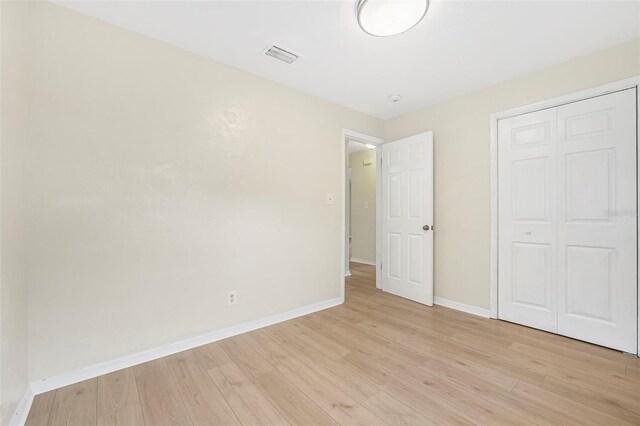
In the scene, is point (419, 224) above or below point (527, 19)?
below

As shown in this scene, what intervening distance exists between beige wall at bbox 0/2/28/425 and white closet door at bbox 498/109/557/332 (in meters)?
3.69

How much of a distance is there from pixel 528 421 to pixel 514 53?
2.65 meters

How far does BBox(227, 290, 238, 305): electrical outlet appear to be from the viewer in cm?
239

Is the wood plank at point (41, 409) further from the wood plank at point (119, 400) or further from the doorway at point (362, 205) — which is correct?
the doorway at point (362, 205)

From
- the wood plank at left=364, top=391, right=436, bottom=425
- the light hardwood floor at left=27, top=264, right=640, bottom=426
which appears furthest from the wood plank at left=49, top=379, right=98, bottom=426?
the wood plank at left=364, top=391, right=436, bottom=425

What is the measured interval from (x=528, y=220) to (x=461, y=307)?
3.86 feet

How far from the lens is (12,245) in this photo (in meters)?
1.37

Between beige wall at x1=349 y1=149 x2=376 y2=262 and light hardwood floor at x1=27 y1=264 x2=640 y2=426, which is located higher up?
beige wall at x1=349 y1=149 x2=376 y2=262

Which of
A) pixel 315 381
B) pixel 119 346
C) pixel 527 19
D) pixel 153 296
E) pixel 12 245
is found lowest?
pixel 315 381

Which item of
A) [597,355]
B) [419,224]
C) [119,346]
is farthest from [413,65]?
[119,346]

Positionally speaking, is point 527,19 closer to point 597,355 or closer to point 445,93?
point 445,93

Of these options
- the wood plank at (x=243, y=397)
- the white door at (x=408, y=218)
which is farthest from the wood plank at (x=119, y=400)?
the white door at (x=408, y=218)

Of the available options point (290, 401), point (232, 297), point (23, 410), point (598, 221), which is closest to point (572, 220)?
point (598, 221)

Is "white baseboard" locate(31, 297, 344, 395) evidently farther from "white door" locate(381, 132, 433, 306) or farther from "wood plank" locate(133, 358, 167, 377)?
"white door" locate(381, 132, 433, 306)
